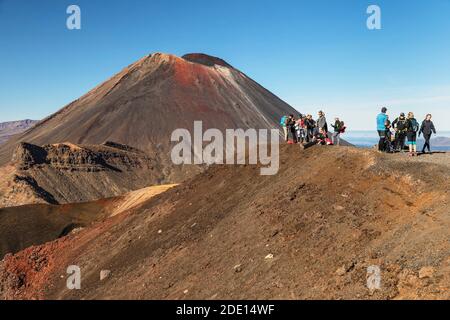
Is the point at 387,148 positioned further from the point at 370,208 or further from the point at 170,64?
the point at 170,64

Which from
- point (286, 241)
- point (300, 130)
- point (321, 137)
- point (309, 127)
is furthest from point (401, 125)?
point (286, 241)

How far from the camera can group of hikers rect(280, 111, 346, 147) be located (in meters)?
19.2

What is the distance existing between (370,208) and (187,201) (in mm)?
10060

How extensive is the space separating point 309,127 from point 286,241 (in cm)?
835

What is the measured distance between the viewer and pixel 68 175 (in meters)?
64.1

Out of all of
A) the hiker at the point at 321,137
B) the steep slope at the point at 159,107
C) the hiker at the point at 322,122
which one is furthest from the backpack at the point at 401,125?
the steep slope at the point at 159,107

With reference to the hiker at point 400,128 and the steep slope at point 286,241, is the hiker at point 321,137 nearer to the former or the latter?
the steep slope at point 286,241

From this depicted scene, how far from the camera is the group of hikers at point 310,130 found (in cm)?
1917

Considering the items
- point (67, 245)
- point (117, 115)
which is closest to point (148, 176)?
point (117, 115)

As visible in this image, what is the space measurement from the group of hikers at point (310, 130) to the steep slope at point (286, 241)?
888mm

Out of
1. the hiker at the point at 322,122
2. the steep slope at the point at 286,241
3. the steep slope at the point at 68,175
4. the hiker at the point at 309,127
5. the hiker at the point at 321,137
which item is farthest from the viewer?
the steep slope at the point at 68,175

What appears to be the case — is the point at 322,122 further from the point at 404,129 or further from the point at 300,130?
the point at 404,129

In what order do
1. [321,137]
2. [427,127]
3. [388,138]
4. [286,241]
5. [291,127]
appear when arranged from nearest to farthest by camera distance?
1. [286,241]
2. [427,127]
3. [388,138]
4. [321,137]
5. [291,127]

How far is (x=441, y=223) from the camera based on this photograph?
1050cm
